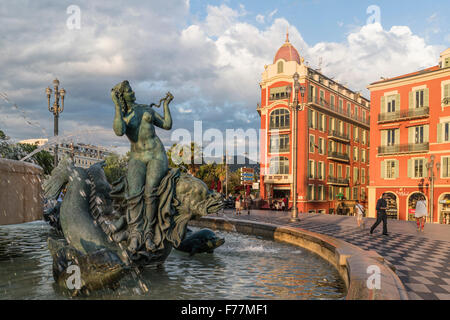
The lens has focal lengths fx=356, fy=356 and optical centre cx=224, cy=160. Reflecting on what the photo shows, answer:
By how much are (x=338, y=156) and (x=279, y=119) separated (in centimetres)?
1065

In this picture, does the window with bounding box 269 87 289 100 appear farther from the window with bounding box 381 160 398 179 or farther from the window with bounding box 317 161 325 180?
the window with bounding box 381 160 398 179

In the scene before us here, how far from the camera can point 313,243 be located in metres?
7.52

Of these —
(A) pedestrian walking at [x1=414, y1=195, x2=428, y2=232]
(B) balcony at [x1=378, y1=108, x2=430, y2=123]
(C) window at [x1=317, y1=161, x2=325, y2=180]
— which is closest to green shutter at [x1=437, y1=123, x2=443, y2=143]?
(B) balcony at [x1=378, y1=108, x2=430, y2=123]

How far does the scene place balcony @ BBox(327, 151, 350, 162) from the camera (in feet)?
147

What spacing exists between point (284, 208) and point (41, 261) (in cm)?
2930

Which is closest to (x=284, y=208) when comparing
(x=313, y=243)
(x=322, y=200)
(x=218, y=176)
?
(x=322, y=200)

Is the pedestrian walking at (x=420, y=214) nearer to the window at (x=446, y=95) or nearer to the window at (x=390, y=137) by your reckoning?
the window at (x=446, y=95)

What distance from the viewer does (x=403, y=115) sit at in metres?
32.3

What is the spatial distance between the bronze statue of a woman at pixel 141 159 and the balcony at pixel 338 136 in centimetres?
4194

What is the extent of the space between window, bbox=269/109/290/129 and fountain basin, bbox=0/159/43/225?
3696cm

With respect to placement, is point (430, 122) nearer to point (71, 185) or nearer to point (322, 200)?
point (322, 200)

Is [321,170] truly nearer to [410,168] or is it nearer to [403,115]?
[410,168]

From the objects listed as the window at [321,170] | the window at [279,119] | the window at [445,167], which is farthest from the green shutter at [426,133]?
the window at [279,119]

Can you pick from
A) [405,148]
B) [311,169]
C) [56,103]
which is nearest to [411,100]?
[405,148]
